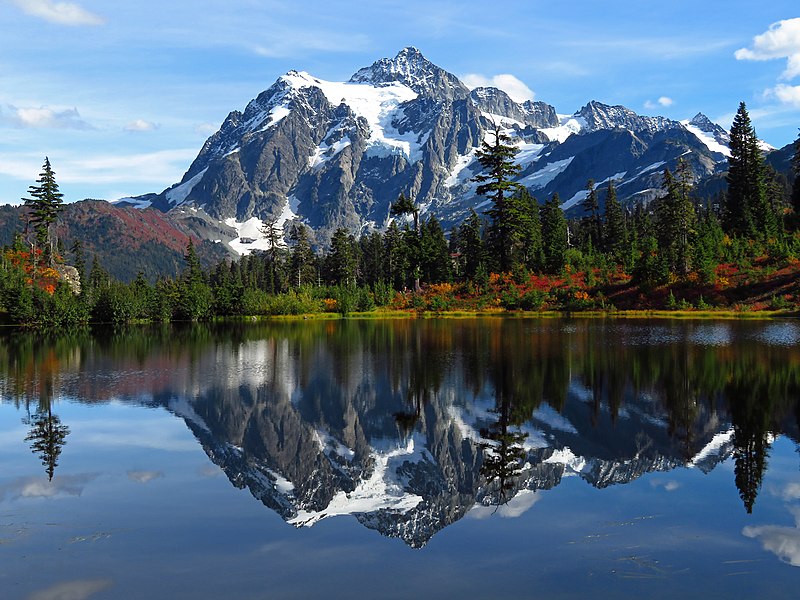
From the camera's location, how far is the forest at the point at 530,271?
82.6 meters

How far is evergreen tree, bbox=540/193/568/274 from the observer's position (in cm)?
9931

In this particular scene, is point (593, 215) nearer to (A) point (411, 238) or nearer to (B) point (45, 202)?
(A) point (411, 238)

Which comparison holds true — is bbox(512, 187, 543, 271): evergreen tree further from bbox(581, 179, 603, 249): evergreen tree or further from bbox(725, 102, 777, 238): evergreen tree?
bbox(725, 102, 777, 238): evergreen tree

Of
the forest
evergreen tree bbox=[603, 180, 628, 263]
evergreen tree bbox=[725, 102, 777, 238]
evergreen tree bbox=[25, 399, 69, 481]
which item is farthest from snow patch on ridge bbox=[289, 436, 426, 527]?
evergreen tree bbox=[603, 180, 628, 263]

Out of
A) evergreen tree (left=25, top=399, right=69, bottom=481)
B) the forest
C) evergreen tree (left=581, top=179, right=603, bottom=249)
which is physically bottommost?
evergreen tree (left=25, top=399, right=69, bottom=481)

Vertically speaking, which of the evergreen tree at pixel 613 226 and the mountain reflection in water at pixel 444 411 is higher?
the evergreen tree at pixel 613 226

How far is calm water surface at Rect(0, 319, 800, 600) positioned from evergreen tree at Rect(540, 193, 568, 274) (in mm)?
62799

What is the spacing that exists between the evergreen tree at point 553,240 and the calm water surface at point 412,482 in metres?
62.8

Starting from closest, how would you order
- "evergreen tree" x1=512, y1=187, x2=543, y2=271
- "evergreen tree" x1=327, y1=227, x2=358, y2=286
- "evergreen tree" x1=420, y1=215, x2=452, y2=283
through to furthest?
1. "evergreen tree" x1=512, y1=187, x2=543, y2=271
2. "evergreen tree" x1=420, y1=215, x2=452, y2=283
3. "evergreen tree" x1=327, y1=227, x2=358, y2=286

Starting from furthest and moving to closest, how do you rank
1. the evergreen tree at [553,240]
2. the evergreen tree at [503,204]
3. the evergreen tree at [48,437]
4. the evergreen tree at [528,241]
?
the evergreen tree at [528,241]
the evergreen tree at [553,240]
the evergreen tree at [503,204]
the evergreen tree at [48,437]

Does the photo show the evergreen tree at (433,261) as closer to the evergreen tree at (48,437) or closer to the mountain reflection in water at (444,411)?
the mountain reflection in water at (444,411)

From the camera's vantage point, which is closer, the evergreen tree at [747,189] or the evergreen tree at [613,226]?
the evergreen tree at [747,189]

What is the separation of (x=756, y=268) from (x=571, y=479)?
247ft

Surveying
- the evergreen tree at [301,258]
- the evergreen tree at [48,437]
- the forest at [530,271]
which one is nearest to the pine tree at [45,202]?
the forest at [530,271]
